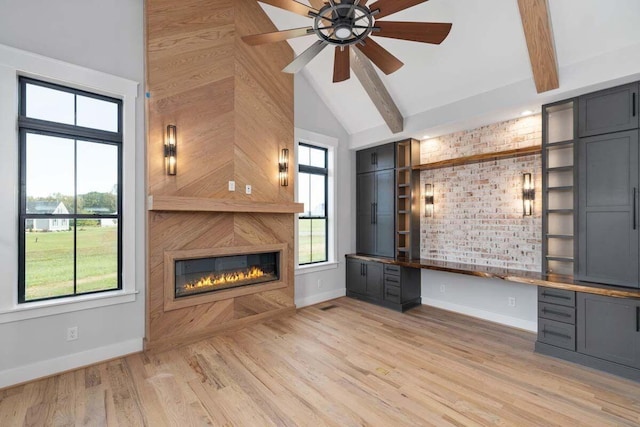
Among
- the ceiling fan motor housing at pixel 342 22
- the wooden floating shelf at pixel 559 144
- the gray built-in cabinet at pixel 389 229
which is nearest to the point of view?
the ceiling fan motor housing at pixel 342 22

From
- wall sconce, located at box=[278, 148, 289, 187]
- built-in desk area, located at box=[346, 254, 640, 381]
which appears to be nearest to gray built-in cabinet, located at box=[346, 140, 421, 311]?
built-in desk area, located at box=[346, 254, 640, 381]

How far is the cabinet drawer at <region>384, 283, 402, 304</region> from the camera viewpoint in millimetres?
4816

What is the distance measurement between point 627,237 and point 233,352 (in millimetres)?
4333

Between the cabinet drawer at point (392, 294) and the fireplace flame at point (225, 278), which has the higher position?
the fireplace flame at point (225, 278)

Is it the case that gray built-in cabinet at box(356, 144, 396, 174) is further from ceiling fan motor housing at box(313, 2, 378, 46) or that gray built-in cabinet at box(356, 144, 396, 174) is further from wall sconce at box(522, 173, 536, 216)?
ceiling fan motor housing at box(313, 2, 378, 46)

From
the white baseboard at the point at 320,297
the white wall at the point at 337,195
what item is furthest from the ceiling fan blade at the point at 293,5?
the white baseboard at the point at 320,297

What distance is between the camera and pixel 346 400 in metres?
2.50

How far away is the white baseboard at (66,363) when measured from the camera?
2.68 m

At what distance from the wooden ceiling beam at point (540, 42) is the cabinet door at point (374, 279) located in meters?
3.32

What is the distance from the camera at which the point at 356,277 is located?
5496 mm

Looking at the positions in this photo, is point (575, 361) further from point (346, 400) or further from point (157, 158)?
point (157, 158)

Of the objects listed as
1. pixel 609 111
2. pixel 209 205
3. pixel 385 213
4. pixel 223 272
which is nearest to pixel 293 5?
pixel 209 205

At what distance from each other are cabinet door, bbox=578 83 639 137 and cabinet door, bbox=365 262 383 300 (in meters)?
3.23

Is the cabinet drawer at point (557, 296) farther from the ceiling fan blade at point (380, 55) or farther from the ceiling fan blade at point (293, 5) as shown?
the ceiling fan blade at point (293, 5)
